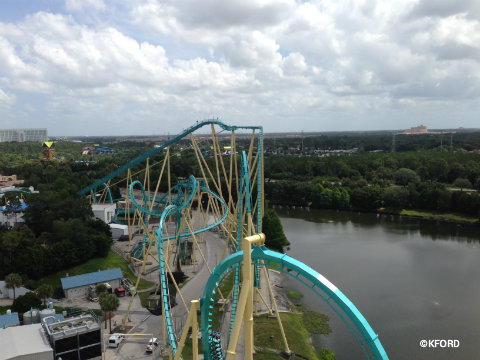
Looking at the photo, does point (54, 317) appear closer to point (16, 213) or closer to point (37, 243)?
point (37, 243)

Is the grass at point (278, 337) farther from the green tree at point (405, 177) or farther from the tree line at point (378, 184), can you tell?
the green tree at point (405, 177)

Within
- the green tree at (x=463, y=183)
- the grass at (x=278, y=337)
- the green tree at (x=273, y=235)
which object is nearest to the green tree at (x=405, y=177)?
the green tree at (x=463, y=183)

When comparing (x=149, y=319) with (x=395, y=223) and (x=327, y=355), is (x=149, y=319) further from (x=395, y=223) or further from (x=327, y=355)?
(x=395, y=223)

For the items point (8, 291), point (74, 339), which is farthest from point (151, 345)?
point (8, 291)

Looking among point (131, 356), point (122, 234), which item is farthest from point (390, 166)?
point (131, 356)

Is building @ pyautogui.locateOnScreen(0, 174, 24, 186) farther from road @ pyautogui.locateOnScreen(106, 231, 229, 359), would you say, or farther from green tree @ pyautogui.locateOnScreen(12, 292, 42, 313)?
green tree @ pyautogui.locateOnScreen(12, 292, 42, 313)

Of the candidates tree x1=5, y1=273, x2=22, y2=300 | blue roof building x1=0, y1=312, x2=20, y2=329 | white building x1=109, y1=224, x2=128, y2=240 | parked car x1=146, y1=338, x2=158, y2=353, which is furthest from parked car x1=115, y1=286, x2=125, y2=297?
white building x1=109, y1=224, x2=128, y2=240
